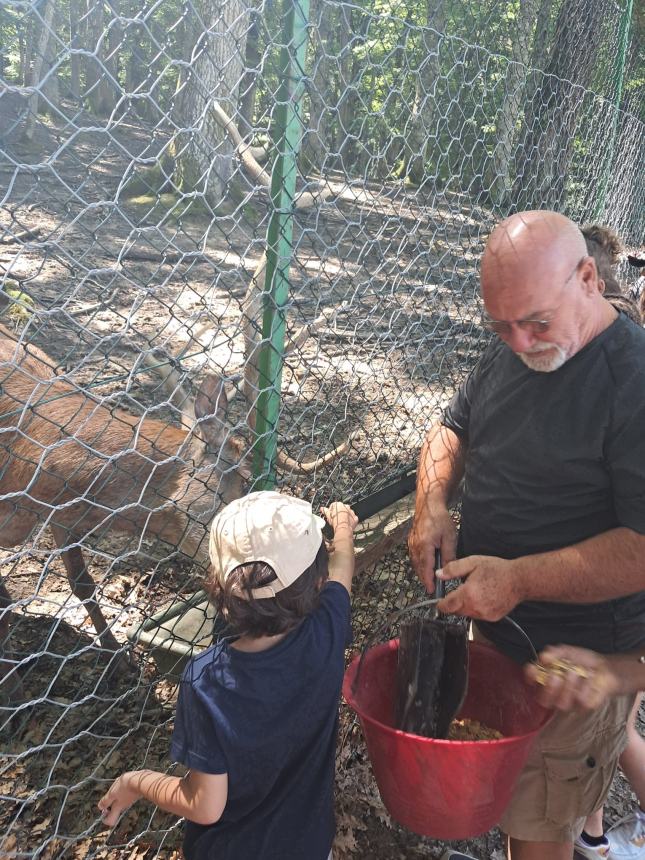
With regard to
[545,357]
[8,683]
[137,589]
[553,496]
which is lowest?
[137,589]

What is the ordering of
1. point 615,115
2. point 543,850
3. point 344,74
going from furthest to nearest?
point 615,115
point 344,74
point 543,850

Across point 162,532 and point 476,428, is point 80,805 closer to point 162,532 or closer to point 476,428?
point 162,532

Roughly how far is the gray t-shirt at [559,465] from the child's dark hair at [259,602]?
0.79 meters

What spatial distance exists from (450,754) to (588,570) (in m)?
0.64

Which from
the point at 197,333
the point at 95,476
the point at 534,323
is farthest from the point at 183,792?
the point at 95,476

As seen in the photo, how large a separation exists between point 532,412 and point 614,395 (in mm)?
280

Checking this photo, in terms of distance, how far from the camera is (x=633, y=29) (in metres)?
7.24

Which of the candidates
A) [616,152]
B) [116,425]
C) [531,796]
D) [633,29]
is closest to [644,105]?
[633,29]

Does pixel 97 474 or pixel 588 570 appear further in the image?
pixel 97 474

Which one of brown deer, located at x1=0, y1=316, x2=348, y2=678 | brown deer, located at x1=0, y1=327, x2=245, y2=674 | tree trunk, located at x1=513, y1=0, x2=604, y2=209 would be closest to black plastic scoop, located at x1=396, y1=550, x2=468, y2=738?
brown deer, located at x1=0, y1=316, x2=348, y2=678

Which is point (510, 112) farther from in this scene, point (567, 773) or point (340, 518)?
point (567, 773)

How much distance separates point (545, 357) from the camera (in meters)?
2.21

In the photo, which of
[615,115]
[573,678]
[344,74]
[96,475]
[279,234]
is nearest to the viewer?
[573,678]

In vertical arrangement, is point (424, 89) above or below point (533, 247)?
above
